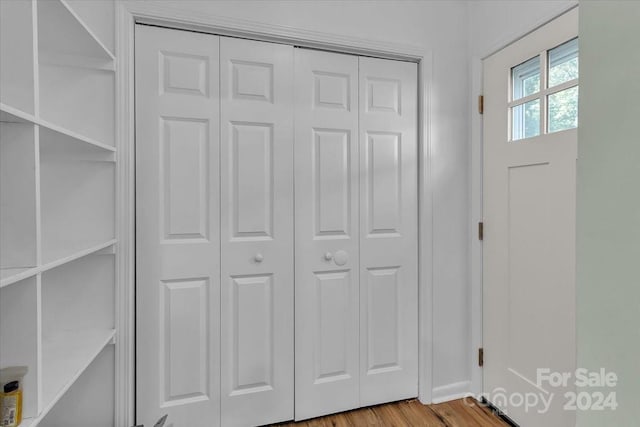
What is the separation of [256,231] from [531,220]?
130 cm

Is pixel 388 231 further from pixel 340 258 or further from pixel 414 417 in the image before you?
pixel 414 417

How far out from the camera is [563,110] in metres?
1.52

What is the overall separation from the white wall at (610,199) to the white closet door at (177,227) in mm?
1527

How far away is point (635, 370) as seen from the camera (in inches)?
11.2

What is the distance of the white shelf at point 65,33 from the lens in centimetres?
104

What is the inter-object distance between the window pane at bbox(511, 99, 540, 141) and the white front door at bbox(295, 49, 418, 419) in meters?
0.49

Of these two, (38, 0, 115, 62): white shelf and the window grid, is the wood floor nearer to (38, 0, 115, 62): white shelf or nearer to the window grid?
the window grid

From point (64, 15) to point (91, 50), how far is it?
1.06ft

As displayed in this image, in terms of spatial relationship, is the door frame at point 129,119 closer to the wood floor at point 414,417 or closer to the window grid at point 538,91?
the wood floor at point 414,417

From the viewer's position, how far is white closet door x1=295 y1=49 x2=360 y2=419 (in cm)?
180

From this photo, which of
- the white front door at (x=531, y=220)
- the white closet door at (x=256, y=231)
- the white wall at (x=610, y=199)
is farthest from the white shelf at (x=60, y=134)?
the white front door at (x=531, y=220)

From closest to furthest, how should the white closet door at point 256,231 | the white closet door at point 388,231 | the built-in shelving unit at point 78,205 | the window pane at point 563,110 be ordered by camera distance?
the built-in shelving unit at point 78,205, the window pane at point 563,110, the white closet door at point 256,231, the white closet door at point 388,231

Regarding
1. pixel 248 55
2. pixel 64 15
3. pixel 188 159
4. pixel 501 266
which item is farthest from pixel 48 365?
pixel 501 266

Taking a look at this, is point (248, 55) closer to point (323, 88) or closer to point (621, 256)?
point (323, 88)
